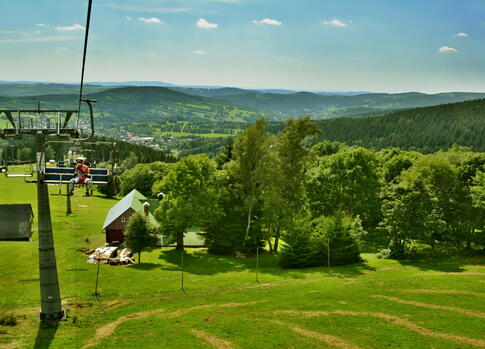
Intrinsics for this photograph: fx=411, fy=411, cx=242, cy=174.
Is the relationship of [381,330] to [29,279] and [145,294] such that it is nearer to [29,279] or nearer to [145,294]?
[145,294]

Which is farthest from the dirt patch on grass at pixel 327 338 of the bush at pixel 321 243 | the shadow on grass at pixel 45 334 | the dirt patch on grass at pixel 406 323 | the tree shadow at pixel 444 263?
the tree shadow at pixel 444 263

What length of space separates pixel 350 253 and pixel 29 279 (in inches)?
1366

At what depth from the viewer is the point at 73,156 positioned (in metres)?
25.2

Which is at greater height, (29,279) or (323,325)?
(323,325)

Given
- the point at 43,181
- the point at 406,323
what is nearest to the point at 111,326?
the point at 43,181

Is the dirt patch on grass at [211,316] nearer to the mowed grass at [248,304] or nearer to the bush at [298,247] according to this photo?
the mowed grass at [248,304]

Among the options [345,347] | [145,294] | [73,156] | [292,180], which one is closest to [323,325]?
[345,347]

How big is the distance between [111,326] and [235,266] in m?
22.3

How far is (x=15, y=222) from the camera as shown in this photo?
55625mm

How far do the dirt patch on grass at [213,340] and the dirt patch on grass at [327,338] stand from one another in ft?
16.4

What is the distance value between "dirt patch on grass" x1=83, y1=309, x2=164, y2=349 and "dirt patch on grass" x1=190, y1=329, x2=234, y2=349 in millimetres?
5041

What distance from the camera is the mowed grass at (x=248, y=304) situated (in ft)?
85.9

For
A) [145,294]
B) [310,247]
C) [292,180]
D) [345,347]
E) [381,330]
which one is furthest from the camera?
[292,180]

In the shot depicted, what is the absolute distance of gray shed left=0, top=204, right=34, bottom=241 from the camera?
181 feet
